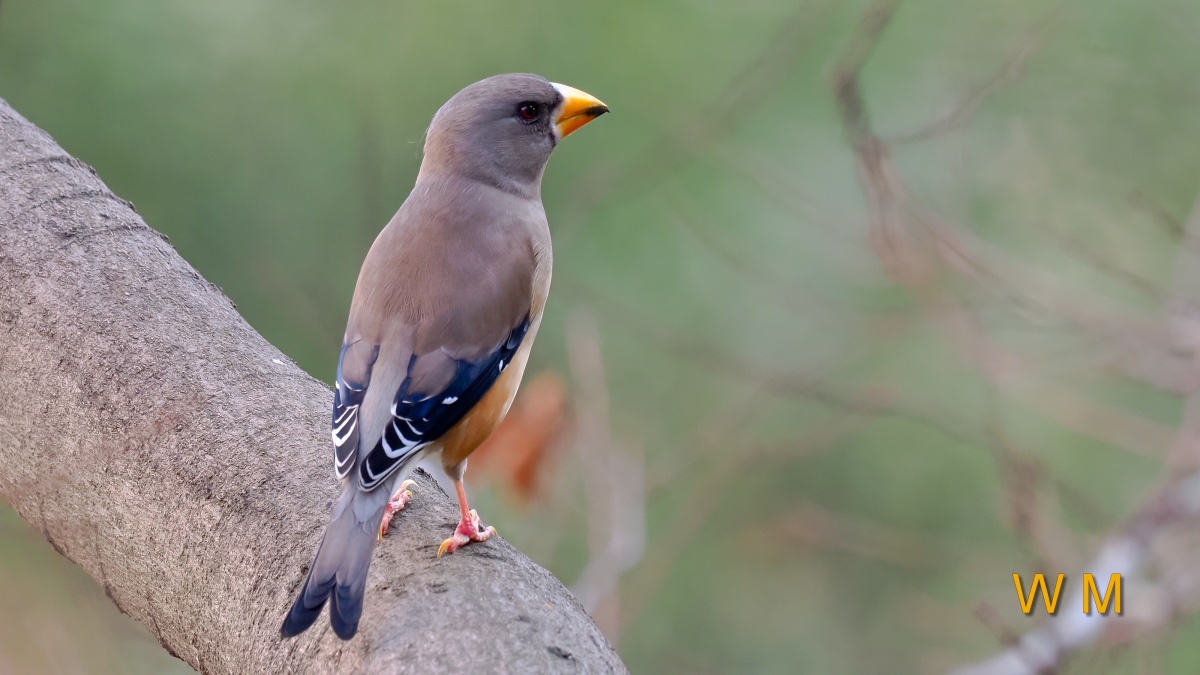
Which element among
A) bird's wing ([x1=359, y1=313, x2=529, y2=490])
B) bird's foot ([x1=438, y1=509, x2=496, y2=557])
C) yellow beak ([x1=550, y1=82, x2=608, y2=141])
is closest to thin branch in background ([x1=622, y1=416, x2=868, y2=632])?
yellow beak ([x1=550, y1=82, x2=608, y2=141])

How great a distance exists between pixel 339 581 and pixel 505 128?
2014 millimetres

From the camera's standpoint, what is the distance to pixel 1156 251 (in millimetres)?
6359

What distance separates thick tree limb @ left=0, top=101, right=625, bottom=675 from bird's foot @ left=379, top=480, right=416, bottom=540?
27 mm

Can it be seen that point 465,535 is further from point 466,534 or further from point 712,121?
point 712,121

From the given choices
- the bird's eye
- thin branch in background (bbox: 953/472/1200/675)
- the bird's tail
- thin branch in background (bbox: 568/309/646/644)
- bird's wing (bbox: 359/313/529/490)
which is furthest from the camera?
thin branch in background (bbox: 568/309/646/644)

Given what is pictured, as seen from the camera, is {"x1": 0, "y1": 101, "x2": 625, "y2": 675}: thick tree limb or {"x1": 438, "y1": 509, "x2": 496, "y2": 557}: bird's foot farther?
{"x1": 438, "y1": 509, "x2": 496, "y2": 557}: bird's foot

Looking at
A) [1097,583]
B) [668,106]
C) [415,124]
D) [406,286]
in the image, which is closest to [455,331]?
[406,286]

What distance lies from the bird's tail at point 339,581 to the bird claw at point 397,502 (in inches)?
10.0

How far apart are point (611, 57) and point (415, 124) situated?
4.08 ft

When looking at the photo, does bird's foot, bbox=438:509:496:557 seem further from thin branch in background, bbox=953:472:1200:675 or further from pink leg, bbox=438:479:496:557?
thin branch in background, bbox=953:472:1200:675

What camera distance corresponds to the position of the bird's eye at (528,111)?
12.4 ft

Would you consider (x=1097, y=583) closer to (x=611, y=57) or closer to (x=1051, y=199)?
(x=1051, y=199)

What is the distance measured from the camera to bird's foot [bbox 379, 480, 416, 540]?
2576 millimetres

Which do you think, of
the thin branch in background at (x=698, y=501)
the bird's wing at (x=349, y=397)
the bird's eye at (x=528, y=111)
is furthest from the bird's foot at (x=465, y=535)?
the thin branch in background at (x=698, y=501)
